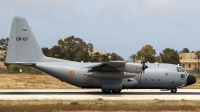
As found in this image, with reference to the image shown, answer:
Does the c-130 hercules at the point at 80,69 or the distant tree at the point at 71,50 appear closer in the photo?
the c-130 hercules at the point at 80,69

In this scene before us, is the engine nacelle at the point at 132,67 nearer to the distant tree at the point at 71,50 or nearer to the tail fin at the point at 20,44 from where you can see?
the tail fin at the point at 20,44

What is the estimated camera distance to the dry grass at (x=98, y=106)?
2381 centimetres

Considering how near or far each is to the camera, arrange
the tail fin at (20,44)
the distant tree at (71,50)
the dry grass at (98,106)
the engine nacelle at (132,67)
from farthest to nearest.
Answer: the distant tree at (71,50)
the tail fin at (20,44)
the engine nacelle at (132,67)
the dry grass at (98,106)

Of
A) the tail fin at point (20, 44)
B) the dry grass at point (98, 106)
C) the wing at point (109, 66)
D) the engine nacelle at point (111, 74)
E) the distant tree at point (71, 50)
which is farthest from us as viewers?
the distant tree at point (71, 50)

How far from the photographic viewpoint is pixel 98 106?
2528 centimetres

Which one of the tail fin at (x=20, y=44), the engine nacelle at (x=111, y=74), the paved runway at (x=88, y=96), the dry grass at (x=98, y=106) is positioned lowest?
the dry grass at (x=98, y=106)

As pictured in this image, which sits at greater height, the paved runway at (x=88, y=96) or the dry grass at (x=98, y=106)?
the paved runway at (x=88, y=96)

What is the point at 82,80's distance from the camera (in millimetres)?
33969

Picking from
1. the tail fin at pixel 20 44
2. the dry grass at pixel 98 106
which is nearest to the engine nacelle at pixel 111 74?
the tail fin at pixel 20 44

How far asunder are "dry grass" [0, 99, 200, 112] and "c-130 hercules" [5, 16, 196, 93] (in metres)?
6.21

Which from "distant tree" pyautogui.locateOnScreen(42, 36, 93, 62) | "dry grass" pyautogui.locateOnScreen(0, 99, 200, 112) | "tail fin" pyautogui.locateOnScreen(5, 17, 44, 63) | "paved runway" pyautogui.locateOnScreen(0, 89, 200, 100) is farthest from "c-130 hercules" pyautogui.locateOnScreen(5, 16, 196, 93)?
"distant tree" pyautogui.locateOnScreen(42, 36, 93, 62)

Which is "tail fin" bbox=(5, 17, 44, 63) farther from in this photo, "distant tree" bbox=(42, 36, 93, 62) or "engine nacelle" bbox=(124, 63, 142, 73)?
"distant tree" bbox=(42, 36, 93, 62)

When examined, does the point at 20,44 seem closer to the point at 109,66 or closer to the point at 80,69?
the point at 80,69

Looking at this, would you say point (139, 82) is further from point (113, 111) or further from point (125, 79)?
point (113, 111)
